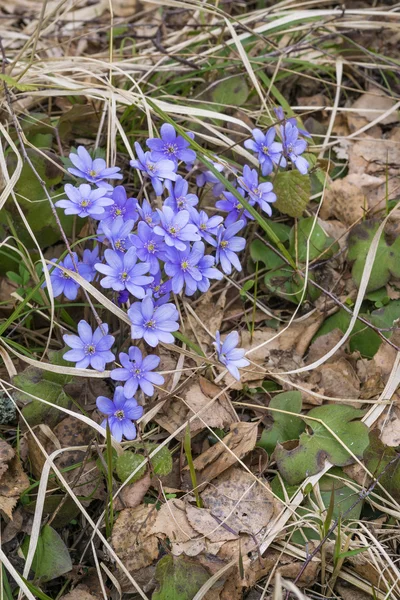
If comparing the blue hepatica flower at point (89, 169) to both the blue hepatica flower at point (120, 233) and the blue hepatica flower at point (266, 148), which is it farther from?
the blue hepatica flower at point (266, 148)

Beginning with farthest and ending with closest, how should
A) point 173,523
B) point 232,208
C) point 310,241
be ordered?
point 310,241 → point 232,208 → point 173,523

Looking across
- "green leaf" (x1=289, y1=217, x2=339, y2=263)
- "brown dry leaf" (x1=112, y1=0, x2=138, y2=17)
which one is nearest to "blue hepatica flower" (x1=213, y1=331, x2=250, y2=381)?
"green leaf" (x1=289, y1=217, x2=339, y2=263)

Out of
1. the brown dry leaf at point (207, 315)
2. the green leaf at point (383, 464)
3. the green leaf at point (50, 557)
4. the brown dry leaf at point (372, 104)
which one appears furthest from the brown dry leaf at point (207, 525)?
the brown dry leaf at point (372, 104)

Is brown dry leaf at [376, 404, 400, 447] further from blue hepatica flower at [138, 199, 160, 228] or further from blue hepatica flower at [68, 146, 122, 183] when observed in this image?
blue hepatica flower at [68, 146, 122, 183]

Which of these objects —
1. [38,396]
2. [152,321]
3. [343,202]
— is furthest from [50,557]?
[343,202]

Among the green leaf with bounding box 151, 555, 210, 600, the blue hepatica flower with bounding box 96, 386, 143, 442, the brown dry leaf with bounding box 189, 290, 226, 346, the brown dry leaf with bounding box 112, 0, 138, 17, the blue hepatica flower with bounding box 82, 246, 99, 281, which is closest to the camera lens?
the green leaf with bounding box 151, 555, 210, 600

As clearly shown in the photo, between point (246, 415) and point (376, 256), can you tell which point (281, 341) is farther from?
point (376, 256)
